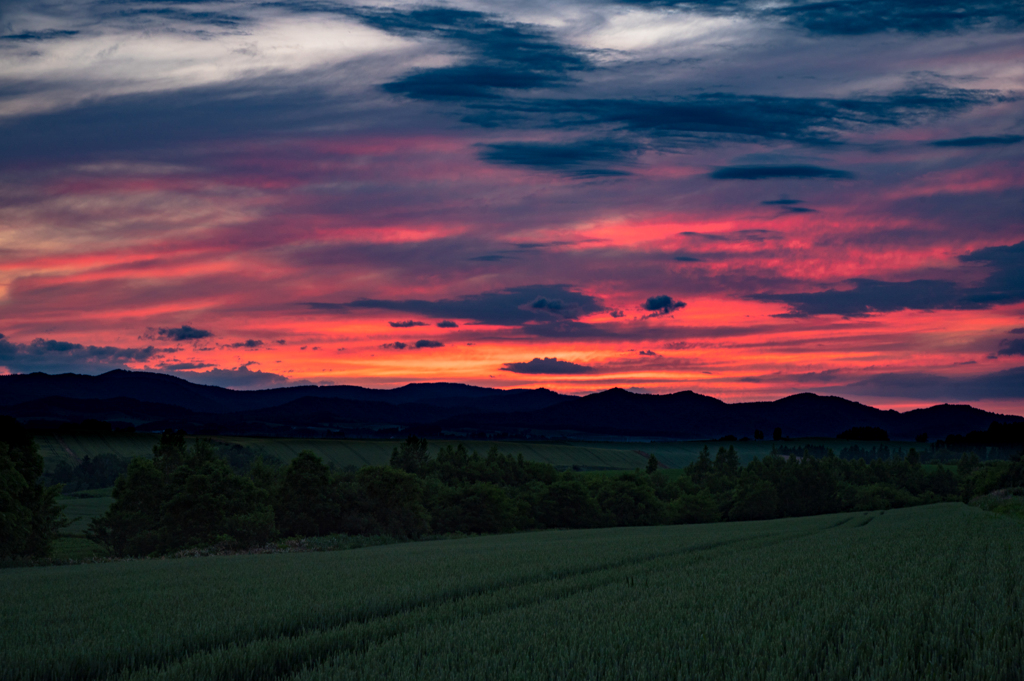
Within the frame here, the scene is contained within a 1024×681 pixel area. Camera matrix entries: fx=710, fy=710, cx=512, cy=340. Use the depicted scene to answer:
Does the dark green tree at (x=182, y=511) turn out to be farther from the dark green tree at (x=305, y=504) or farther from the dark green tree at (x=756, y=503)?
the dark green tree at (x=756, y=503)

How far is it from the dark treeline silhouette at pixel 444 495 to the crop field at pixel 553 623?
2339 inches

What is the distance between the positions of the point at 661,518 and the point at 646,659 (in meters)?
126

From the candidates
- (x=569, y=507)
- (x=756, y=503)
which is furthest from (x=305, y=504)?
(x=756, y=503)

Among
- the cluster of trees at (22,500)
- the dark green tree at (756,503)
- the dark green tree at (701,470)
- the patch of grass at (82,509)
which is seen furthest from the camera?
the dark green tree at (701,470)

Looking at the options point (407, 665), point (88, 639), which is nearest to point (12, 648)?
point (88, 639)

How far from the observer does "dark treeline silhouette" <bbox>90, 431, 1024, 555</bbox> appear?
80688 mm

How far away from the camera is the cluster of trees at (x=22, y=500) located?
203 feet

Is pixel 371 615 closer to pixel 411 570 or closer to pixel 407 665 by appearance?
pixel 407 665

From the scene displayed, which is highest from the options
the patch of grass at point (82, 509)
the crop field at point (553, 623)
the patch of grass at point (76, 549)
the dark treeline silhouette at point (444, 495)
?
the crop field at point (553, 623)

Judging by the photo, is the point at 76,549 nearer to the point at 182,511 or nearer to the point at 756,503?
the point at 182,511

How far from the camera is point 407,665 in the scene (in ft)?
34.1

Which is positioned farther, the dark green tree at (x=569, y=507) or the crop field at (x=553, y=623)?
the dark green tree at (x=569, y=507)

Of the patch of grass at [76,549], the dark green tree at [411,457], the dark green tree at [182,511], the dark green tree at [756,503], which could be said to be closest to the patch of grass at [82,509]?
the patch of grass at [76,549]

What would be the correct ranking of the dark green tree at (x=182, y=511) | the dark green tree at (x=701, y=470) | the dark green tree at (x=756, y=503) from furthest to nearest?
1. the dark green tree at (x=701, y=470)
2. the dark green tree at (x=756, y=503)
3. the dark green tree at (x=182, y=511)
